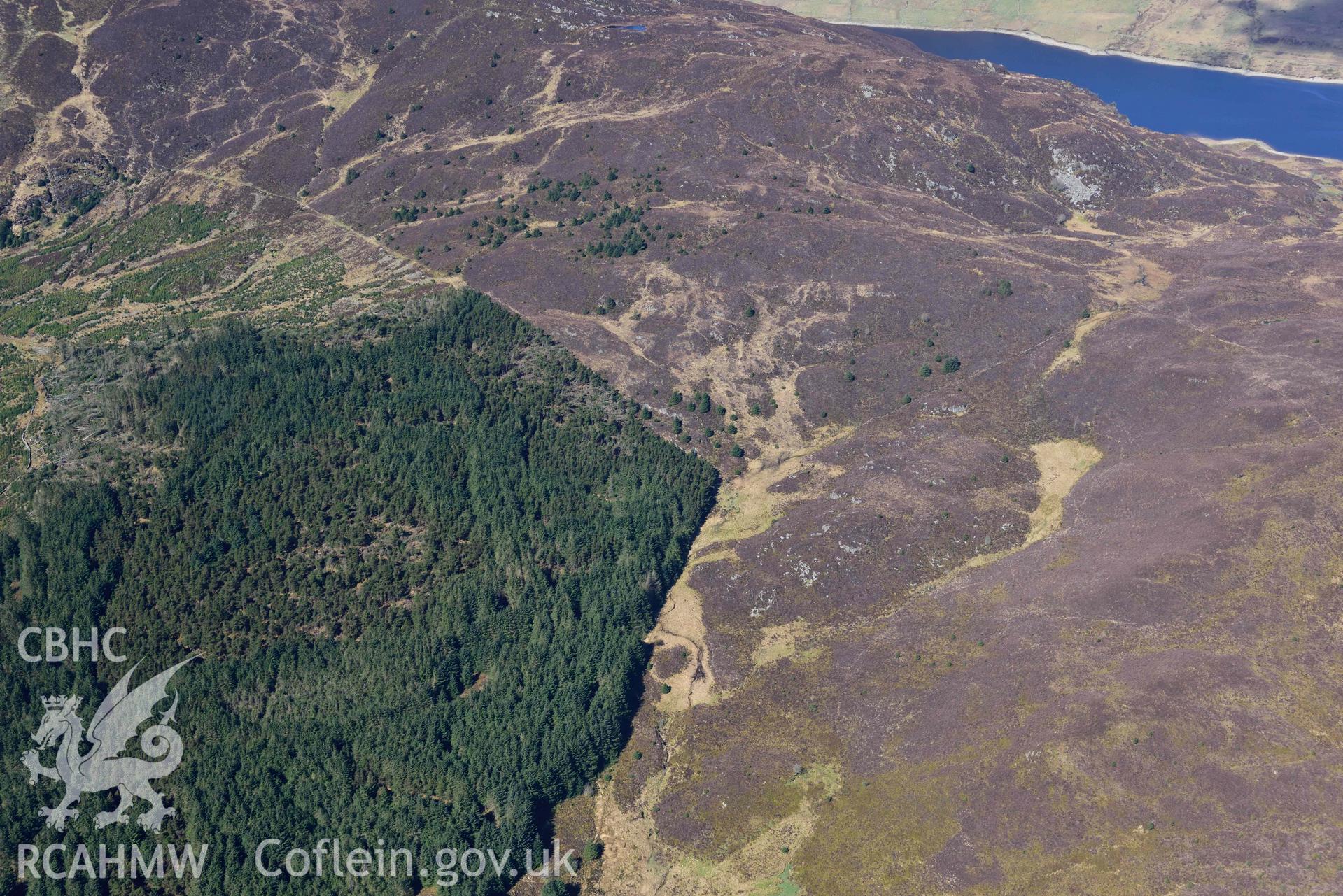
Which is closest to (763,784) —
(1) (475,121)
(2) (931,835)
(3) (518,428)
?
(2) (931,835)

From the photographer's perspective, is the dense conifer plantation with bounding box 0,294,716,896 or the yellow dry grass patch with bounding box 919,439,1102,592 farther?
the yellow dry grass patch with bounding box 919,439,1102,592

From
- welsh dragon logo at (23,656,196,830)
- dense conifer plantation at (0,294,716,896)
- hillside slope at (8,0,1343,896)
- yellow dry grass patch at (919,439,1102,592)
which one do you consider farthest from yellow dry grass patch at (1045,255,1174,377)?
welsh dragon logo at (23,656,196,830)

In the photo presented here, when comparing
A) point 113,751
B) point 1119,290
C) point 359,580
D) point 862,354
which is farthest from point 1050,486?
point 113,751

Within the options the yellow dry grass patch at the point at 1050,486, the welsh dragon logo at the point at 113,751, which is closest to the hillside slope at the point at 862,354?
the yellow dry grass patch at the point at 1050,486

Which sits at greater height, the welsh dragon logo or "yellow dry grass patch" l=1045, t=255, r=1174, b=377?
"yellow dry grass patch" l=1045, t=255, r=1174, b=377

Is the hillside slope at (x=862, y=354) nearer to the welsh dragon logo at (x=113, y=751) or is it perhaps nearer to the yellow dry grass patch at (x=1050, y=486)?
the yellow dry grass patch at (x=1050, y=486)

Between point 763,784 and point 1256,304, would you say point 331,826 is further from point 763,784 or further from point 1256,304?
point 1256,304

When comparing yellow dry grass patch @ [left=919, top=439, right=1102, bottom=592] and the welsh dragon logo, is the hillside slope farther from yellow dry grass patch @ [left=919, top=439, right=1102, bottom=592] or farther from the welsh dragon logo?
the welsh dragon logo
